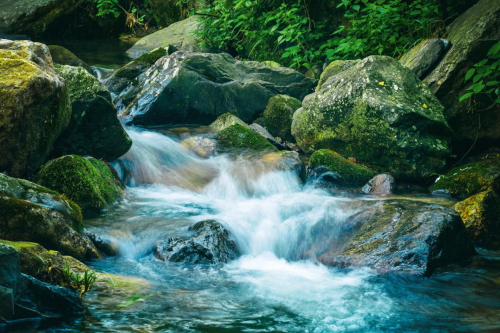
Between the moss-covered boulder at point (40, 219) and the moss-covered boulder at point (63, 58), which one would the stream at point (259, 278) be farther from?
the moss-covered boulder at point (63, 58)

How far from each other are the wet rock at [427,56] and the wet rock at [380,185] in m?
2.10

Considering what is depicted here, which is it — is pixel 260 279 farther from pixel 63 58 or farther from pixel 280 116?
pixel 63 58

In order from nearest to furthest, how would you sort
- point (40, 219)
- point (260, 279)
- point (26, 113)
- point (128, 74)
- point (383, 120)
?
point (40, 219), point (260, 279), point (26, 113), point (383, 120), point (128, 74)

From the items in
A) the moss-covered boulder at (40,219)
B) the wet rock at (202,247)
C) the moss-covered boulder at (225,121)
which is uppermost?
the moss-covered boulder at (225,121)

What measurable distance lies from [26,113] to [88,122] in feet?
5.03

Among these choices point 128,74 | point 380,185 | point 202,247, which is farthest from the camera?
point 128,74

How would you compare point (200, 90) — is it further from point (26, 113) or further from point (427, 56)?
point (26, 113)

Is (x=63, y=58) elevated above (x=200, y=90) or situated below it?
above

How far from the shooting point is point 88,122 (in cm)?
654

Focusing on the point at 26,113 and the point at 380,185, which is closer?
the point at 26,113

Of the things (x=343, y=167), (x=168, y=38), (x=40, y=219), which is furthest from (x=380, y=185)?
(x=168, y=38)

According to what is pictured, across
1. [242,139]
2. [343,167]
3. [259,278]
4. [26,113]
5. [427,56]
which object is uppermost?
[427,56]

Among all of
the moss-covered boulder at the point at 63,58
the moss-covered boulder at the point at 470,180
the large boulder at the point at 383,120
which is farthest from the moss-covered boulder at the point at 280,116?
the moss-covered boulder at the point at 63,58

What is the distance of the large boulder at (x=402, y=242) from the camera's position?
4570mm
